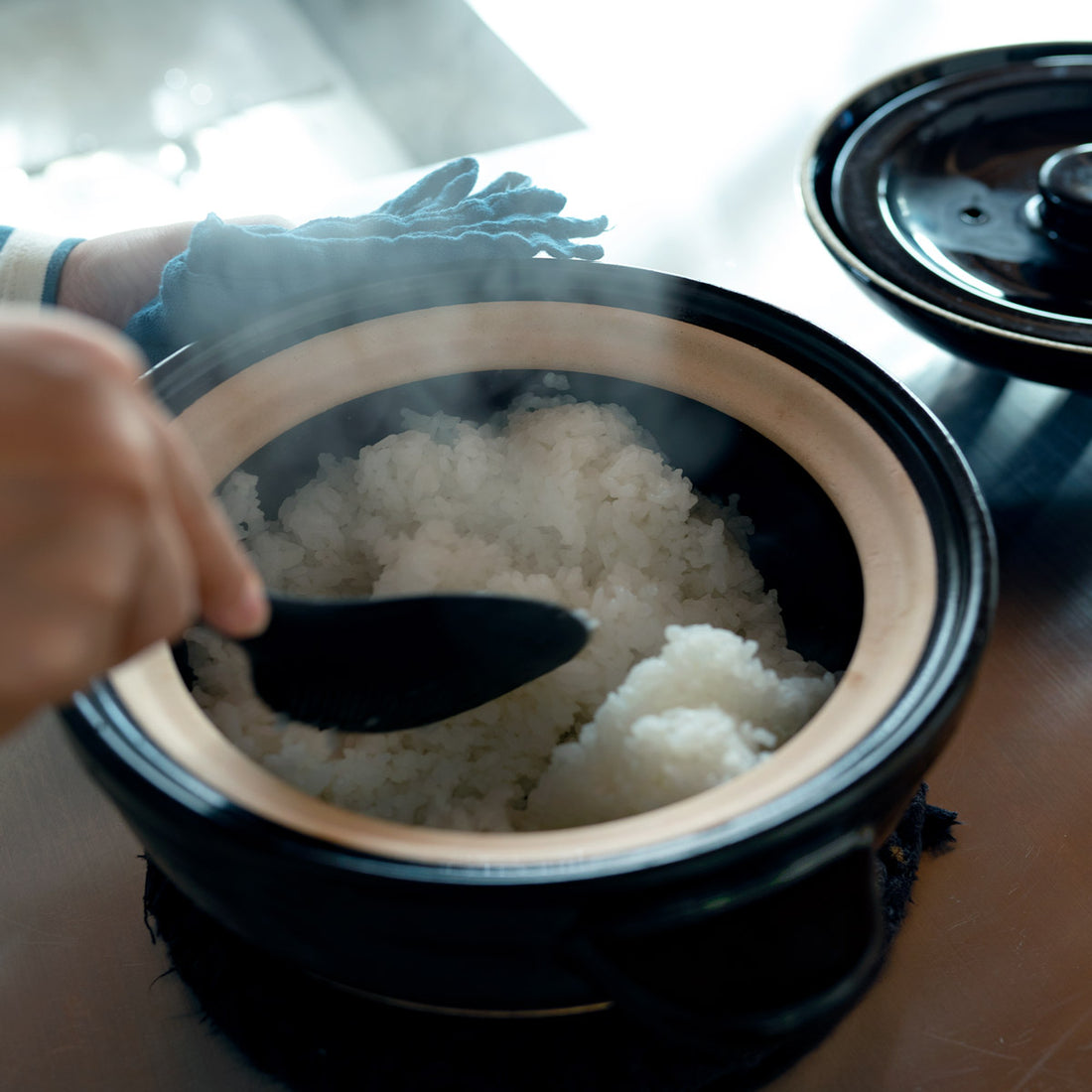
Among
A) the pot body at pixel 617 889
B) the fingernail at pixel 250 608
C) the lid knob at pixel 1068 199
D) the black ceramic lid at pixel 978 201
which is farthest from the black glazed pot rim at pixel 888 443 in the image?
the lid knob at pixel 1068 199

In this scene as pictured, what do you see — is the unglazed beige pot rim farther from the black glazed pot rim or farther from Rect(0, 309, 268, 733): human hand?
Rect(0, 309, 268, 733): human hand

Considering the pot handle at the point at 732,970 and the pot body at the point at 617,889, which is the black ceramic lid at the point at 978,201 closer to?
the pot body at the point at 617,889

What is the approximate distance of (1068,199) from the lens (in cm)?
113

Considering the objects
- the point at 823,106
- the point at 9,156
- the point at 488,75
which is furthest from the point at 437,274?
the point at 9,156

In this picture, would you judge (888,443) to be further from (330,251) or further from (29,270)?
(29,270)

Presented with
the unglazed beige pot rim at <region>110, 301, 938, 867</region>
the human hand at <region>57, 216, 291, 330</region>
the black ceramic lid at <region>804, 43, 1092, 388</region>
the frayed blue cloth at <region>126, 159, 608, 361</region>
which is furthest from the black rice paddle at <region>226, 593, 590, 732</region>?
the human hand at <region>57, 216, 291, 330</region>

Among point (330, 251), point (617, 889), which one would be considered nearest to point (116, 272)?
point (330, 251)

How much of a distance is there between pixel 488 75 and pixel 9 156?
145cm

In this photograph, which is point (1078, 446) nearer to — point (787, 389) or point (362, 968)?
point (787, 389)

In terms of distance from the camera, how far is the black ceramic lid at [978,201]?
3.51 ft

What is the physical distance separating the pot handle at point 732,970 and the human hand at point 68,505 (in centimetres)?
31

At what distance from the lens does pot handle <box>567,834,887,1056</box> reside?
542mm

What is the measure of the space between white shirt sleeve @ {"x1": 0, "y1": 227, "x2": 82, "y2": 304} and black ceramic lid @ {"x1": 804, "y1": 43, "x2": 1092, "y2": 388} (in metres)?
0.98

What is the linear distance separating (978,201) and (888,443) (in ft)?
2.17
